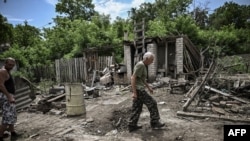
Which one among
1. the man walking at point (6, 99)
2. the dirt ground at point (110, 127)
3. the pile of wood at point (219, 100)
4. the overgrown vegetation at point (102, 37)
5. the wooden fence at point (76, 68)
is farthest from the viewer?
the overgrown vegetation at point (102, 37)

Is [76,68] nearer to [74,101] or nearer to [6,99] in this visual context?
[74,101]

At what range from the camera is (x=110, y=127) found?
223 inches

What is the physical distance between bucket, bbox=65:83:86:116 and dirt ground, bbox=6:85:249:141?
0.22m

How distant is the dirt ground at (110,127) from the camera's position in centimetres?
481

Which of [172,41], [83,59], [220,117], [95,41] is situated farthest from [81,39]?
[220,117]

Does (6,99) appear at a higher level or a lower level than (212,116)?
higher

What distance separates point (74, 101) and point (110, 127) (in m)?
1.85

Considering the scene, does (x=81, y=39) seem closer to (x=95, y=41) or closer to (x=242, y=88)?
(x=95, y=41)

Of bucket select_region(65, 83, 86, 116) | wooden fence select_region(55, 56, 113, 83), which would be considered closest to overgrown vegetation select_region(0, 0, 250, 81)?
wooden fence select_region(55, 56, 113, 83)

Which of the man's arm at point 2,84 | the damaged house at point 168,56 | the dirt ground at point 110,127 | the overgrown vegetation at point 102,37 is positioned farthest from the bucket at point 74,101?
the overgrown vegetation at point 102,37

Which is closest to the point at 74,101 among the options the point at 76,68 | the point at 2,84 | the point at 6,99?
the point at 6,99

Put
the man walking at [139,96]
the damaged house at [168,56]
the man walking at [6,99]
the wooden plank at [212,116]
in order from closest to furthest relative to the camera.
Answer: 1. the man walking at [6,99]
2. the man walking at [139,96]
3. the wooden plank at [212,116]
4. the damaged house at [168,56]

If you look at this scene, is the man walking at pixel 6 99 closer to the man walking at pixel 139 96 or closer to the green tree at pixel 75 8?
the man walking at pixel 139 96

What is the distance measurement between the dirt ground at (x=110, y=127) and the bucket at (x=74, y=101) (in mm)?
222
